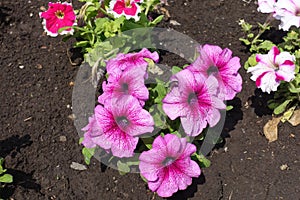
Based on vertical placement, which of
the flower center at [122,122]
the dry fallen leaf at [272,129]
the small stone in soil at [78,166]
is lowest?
the small stone in soil at [78,166]

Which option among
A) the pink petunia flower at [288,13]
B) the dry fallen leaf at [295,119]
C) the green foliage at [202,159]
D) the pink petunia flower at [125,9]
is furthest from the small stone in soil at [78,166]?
the pink petunia flower at [288,13]

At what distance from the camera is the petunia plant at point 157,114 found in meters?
2.16

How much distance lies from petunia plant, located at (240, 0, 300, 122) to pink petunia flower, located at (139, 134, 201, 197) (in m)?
0.58

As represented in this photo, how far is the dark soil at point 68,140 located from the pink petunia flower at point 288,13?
48cm

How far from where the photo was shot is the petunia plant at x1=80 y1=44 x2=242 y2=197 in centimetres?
216

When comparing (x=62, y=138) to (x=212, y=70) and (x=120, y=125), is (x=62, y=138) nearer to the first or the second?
(x=120, y=125)

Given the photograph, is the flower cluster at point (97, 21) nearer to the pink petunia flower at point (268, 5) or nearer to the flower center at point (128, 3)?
the flower center at point (128, 3)

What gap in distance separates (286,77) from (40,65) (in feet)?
4.76

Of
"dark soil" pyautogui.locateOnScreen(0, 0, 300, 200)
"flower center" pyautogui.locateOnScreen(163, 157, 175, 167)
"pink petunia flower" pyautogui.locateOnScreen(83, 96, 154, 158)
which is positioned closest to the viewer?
"pink petunia flower" pyautogui.locateOnScreen(83, 96, 154, 158)

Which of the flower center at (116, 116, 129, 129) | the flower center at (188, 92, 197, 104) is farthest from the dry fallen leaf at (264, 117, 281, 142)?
the flower center at (116, 116, 129, 129)

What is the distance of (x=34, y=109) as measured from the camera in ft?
9.09

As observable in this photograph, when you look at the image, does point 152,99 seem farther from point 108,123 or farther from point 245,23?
point 245,23

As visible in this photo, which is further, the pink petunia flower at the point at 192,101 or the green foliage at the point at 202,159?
the green foliage at the point at 202,159

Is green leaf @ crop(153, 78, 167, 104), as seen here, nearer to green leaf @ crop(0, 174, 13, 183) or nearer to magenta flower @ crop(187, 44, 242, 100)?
magenta flower @ crop(187, 44, 242, 100)
